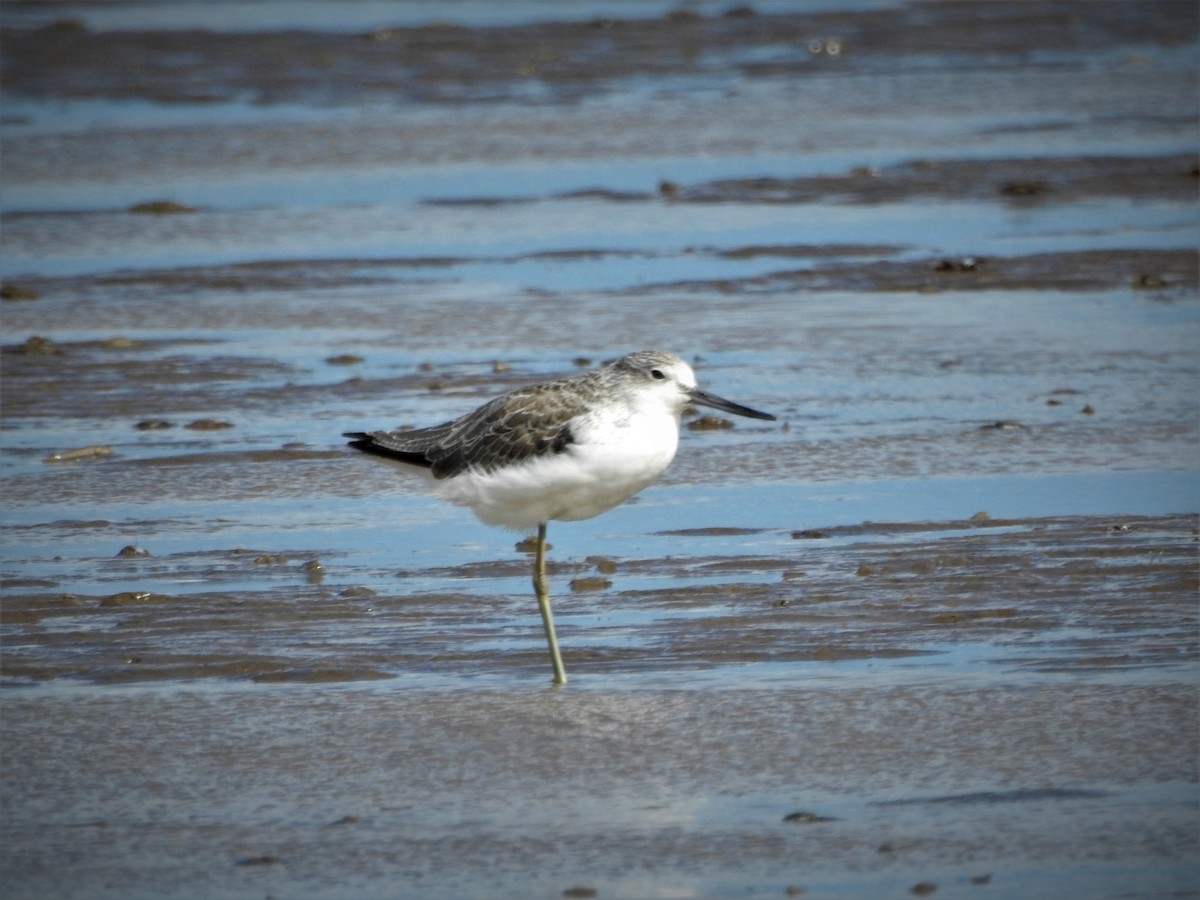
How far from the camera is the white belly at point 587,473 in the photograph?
265 inches

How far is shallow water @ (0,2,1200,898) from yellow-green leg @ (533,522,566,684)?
9 cm

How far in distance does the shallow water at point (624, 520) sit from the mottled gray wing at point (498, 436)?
541 millimetres

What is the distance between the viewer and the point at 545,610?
21.9 ft

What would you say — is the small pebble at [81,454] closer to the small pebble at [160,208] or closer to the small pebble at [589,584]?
the small pebble at [589,584]

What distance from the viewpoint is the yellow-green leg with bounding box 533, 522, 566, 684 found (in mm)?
6477

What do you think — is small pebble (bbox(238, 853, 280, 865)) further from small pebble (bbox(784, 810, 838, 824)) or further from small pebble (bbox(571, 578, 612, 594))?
small pebble (bbox(571, 578, 612, 594))

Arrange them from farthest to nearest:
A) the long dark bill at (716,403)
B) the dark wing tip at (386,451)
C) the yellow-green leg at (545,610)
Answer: the dark wing tip at (386,451), the long dark bill at (716,403), the yellow-green leg at (545,610)

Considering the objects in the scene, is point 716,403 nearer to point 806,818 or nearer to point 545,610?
point 545,610

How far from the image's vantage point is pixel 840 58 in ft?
75.9

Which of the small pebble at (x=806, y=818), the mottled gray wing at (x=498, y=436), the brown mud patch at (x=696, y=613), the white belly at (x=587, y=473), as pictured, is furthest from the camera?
the mottled gray wing at (x=498, y=436)

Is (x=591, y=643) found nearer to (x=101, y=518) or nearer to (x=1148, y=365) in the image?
(x=101, y=518)

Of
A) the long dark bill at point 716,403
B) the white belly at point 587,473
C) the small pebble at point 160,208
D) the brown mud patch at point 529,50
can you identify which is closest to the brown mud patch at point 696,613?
the white belly at point 587,473

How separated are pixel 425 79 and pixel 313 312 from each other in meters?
10.7

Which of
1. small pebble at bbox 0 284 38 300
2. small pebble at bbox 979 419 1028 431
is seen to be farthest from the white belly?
small pebble at bbox 0 284 38 300
